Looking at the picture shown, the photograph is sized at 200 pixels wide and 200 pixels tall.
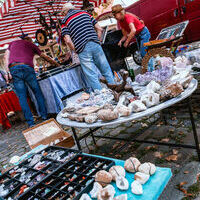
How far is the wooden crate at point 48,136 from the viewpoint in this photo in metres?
2.92

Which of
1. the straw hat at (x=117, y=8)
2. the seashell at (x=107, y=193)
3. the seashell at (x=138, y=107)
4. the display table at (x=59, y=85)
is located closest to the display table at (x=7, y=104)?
the display table at (x=59, y=85)

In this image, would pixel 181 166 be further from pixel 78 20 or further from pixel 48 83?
pixel 48 83

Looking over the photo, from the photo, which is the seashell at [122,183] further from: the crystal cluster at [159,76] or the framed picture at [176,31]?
the framed picture at [176,31]

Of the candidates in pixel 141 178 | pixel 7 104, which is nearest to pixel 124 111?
pixel 141 178

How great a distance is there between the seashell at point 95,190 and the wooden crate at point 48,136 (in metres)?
1.77

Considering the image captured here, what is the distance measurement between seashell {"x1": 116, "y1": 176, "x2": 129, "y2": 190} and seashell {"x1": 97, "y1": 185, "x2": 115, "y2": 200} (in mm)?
50

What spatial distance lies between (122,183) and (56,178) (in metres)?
0.48

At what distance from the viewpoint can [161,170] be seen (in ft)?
3.68

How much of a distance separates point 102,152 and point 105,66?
1.84 meters

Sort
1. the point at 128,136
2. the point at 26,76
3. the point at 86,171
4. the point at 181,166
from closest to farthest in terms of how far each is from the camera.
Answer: the point at 86,171 → the point at 181,166 → the point at 128,136 → the point at 26,76

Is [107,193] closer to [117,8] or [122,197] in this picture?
[122,197]

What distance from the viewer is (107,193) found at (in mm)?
1013

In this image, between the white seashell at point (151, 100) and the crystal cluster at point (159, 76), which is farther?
the crystal cluster at point (159, 76)

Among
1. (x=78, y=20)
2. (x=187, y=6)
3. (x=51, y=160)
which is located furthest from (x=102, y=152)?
(x=187, y=6)
